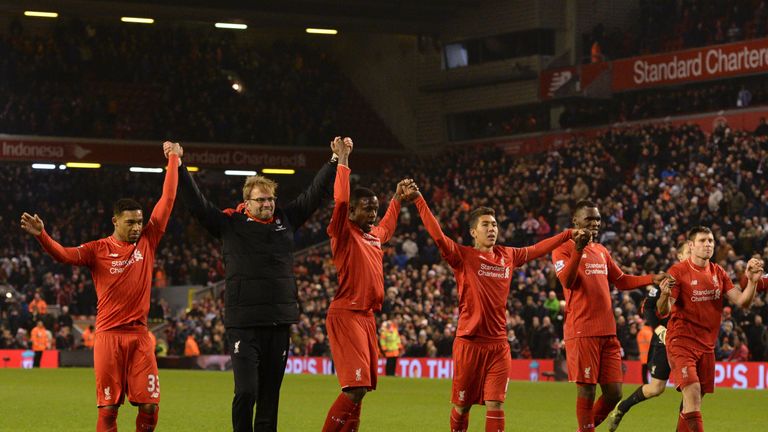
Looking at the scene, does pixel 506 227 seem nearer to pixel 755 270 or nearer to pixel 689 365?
pixel 689 365

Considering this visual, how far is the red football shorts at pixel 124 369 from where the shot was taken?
38.3ft

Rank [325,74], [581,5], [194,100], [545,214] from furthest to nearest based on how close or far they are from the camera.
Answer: [325,74]
[194,100]
[581,5]
[545,214]

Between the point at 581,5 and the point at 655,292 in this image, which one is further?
the point at 581,5

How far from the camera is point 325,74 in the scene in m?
55.1

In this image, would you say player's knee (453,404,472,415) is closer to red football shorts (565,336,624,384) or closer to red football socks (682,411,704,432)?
red football shorts (565,336,624,384)

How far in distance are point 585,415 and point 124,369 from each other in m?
4.44

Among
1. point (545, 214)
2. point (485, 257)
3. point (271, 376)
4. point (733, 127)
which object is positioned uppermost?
point (733, 127)

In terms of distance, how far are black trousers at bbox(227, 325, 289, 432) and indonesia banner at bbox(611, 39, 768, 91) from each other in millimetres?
30846

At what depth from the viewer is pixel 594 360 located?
524 inches

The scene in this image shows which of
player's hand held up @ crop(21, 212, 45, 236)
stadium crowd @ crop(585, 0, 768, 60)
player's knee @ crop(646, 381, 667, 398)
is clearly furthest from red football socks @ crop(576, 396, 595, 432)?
stadium crowd @ crop(585, 0, 768, 60)

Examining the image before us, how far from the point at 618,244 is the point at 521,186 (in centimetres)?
864

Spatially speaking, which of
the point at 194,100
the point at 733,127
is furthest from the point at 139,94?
the point at 733,127

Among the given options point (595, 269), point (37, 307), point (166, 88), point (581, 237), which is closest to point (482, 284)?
point (581, 237)

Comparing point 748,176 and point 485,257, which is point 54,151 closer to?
point 748,176
